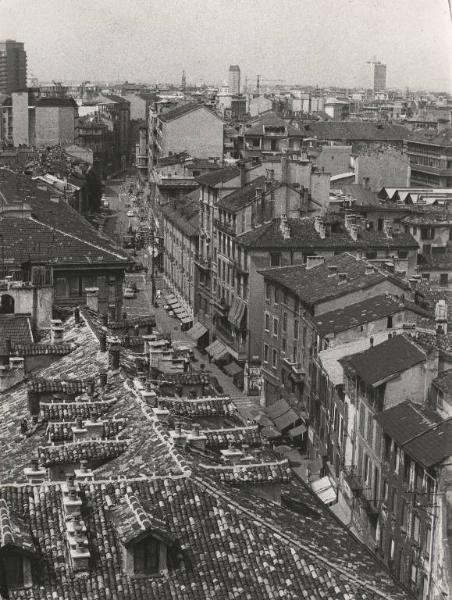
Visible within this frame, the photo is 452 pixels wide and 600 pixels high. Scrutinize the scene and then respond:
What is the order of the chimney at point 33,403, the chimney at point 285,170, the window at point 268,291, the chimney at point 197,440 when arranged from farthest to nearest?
the chimney at point 285,170 < the window at point 268,291 < the chimney at point 33,403 < the chimney at point 197,440

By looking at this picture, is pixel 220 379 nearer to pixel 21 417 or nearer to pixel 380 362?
pixel 380 362

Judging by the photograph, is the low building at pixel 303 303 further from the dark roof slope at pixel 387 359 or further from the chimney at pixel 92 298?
the chimney at pixel 92 298

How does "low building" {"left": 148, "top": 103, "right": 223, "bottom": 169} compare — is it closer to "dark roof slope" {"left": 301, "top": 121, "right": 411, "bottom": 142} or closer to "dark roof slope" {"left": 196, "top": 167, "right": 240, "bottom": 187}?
"dark roof slope" {"left": 301, "top": 121, "right": 411, "bottom": 142}

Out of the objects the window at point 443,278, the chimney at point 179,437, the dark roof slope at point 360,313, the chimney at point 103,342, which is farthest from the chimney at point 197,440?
the window at point 443,278

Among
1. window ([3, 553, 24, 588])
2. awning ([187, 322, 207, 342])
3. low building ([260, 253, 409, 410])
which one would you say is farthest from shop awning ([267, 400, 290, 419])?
window ([3, 553, 24, 588])

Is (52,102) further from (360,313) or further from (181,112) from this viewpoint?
(360,313)

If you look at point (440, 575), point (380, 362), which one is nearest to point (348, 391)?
point (380, 362)

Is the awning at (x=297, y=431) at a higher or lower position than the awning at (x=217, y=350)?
higher
